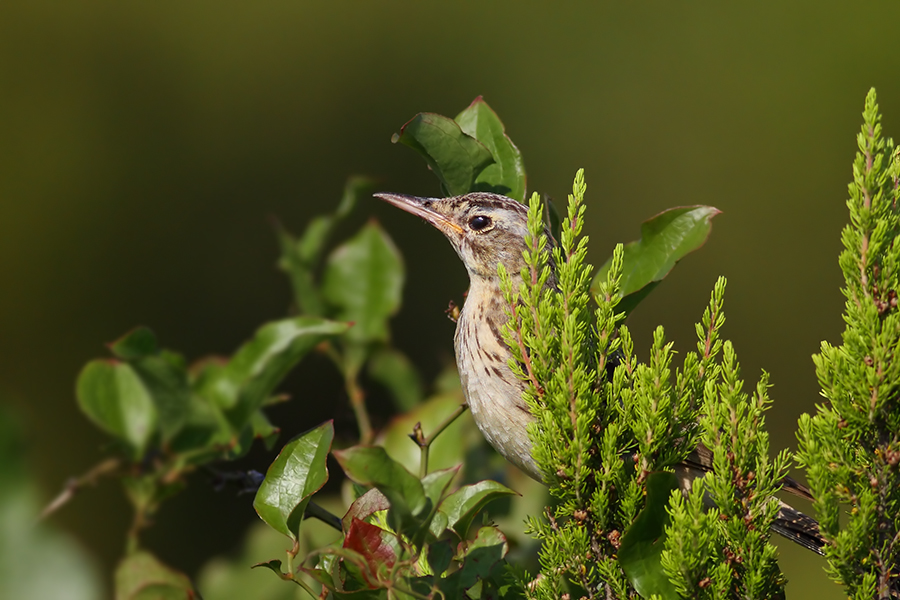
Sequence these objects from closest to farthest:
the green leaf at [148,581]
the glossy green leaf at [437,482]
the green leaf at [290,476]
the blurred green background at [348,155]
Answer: the glossy green leaf at [437,482], the green leaf at [290,476], the green leaf at [148,581], the blurred green background at [348,155]

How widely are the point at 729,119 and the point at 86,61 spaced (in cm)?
539

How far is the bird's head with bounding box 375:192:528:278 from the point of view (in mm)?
2598

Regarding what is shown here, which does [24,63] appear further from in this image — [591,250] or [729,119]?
[729,119]

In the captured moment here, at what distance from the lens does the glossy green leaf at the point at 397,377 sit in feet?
9.06

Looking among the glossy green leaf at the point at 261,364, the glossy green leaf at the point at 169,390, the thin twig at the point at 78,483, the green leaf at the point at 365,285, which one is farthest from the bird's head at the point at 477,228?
the thin twig at the point at 78,483

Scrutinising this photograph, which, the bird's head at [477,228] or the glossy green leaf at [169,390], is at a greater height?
the bird's head at [477,228]

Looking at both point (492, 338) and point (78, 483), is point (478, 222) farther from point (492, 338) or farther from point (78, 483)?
point (78, 483)

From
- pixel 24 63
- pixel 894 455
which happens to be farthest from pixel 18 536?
pixel 24 63

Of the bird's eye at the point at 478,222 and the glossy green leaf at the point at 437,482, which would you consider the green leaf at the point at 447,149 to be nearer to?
the bird's eye at the point at 478,222

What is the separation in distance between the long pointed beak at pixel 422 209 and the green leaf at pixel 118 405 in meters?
0.87

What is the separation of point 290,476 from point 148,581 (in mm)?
580

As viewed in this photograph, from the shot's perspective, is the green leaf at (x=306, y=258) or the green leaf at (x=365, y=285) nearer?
the green leaf at (x=306, y=258)

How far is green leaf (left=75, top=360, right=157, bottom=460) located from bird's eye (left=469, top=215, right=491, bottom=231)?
109 centimetres

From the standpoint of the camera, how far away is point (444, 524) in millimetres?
1618
